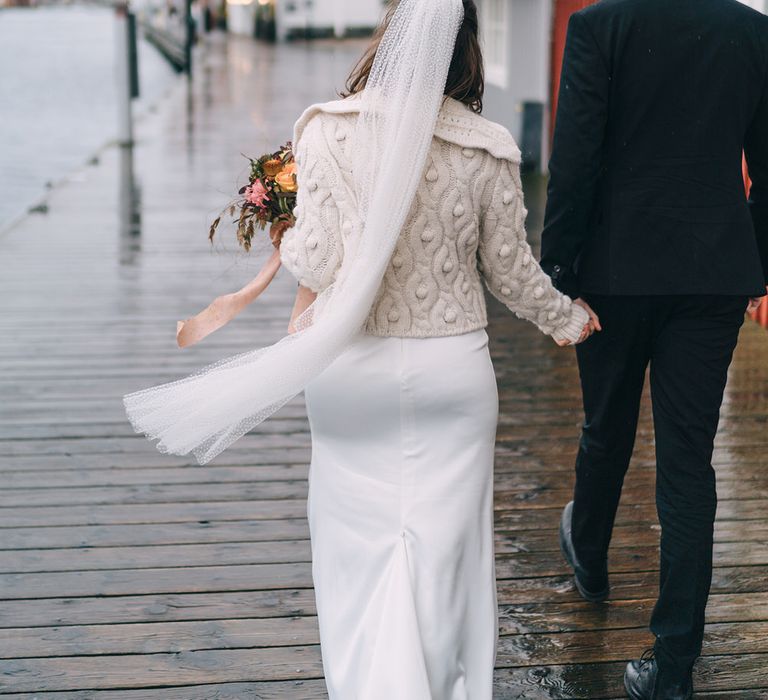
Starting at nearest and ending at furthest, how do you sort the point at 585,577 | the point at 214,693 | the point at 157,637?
the point at 214,693, the point at 157,637, the point at 585,577

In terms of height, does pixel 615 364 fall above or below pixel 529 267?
below

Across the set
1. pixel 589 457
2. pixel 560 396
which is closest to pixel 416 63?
pixel 589 457

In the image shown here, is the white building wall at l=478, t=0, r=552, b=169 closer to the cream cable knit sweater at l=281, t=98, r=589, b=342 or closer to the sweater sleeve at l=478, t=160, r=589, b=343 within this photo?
Answer: the sweater sleeve at l=478, t=160, r=589, b=343

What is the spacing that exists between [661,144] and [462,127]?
1.74 feet

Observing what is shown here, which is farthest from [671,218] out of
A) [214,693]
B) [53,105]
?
[53,105]

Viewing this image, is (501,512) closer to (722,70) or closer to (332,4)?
(722,70)

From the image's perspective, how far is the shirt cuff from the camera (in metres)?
2.79

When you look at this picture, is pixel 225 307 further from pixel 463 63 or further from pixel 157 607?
pixel 157 607

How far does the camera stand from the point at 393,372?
8.23 feet

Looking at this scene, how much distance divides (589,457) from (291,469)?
65.3 inches

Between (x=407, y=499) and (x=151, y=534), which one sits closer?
(x=407, y=499)

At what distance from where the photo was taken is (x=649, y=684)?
9.50ft

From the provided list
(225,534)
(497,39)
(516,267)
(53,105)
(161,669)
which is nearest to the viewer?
(516,267)

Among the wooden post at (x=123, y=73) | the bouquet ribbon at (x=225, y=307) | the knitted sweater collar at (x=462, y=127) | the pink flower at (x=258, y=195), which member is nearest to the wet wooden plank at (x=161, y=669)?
the bouquet ribbon at (x=225, y=307)
